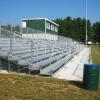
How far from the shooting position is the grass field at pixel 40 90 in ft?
30.0

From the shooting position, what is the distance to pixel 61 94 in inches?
384

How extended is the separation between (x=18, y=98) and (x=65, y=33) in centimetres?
9628

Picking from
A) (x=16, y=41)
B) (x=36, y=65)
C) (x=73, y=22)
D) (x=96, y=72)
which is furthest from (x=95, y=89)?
(x=73, y=22)

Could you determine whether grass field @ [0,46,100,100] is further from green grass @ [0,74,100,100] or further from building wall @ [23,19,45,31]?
building wall @ [23,19,45,31]

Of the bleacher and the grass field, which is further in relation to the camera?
the bleacher

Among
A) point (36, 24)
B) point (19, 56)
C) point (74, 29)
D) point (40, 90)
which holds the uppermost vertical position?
point (74, 29)

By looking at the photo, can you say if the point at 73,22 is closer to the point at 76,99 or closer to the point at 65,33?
the point at 65,33

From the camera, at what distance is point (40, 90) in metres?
10.1

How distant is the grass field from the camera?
30.0ft

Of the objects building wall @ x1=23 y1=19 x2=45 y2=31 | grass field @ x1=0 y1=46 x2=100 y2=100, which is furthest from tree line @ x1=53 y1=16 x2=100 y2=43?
grass field @ x1=0 y1=46 x2=100 y2=100

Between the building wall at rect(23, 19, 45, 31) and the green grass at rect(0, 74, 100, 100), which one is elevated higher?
the building wall at rect(23, 19, 45, 31)

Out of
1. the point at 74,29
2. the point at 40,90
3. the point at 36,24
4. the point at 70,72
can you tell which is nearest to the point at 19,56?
the point at 70,72

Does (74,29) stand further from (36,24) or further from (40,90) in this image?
(40,90)

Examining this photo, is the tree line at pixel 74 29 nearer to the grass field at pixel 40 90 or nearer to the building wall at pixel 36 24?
the building wall at pixel 36 24
